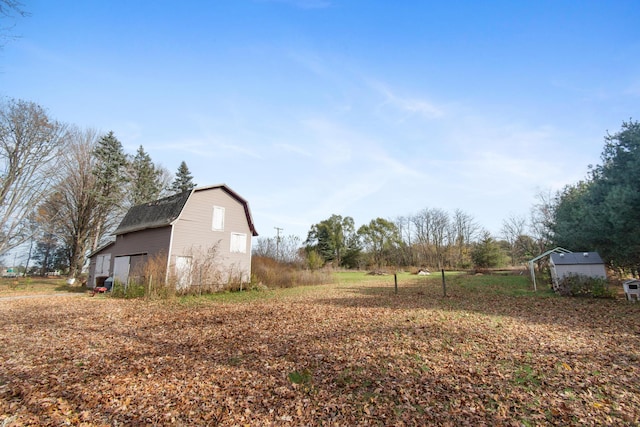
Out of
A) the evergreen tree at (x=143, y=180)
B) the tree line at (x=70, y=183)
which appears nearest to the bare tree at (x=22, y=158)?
the tree line at (x=70, y=183)

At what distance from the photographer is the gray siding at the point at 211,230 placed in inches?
658

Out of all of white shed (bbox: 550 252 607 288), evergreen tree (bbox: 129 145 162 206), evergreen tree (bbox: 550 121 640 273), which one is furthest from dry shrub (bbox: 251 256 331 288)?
evergreen tree (bbox: 550 121 640 273)

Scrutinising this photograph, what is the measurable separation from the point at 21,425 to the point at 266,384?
110 inches

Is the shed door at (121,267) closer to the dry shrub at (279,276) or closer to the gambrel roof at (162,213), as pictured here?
the gambrel roof at (162,213)

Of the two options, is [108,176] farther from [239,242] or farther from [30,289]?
[239,242]

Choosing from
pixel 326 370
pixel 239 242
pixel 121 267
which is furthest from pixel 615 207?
pixel 121 267

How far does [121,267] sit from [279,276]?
9821mm

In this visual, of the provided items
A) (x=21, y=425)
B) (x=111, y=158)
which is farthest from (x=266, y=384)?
(x=111, y=158)

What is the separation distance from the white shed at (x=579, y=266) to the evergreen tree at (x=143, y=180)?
32.5 metres

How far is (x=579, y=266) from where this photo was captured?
13164 mm

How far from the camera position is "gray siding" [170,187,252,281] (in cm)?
1670

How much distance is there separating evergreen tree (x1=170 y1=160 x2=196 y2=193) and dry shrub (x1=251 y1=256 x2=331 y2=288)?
685 inches

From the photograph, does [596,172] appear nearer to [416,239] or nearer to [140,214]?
[140,214]

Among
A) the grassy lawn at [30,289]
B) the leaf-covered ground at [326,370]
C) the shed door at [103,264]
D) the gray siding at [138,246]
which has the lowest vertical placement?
the leaf-covered ground at [326,370]
